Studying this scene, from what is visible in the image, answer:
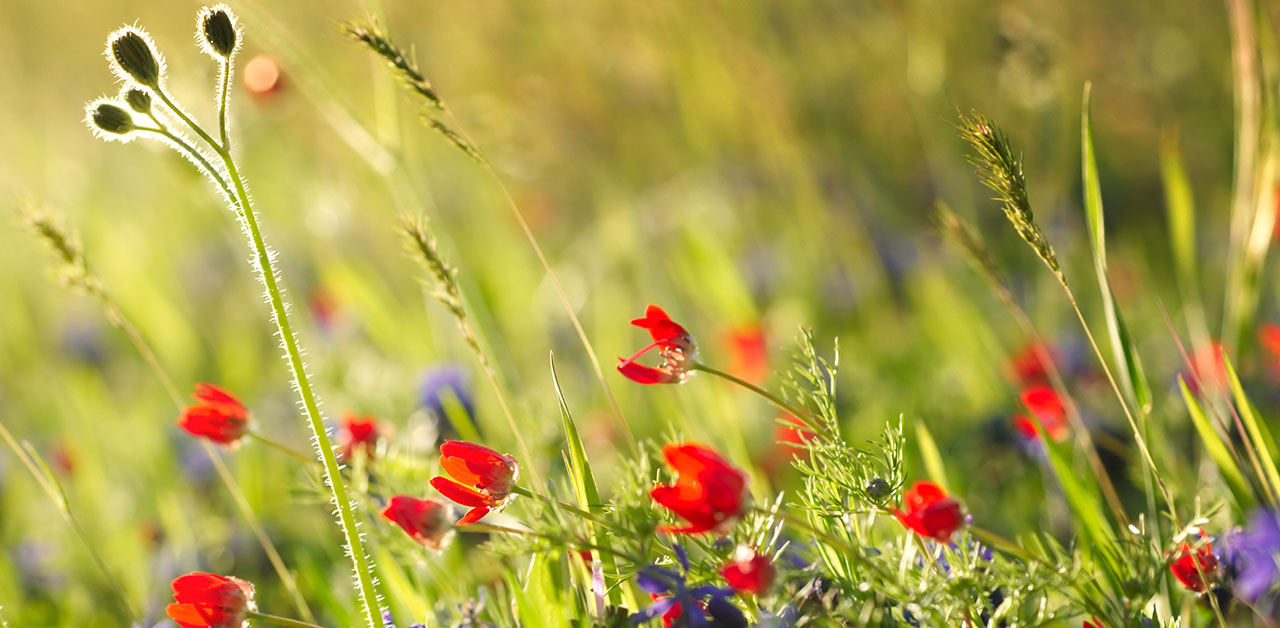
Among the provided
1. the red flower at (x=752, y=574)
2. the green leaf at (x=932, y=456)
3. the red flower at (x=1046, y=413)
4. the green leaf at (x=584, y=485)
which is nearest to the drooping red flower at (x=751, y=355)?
the red flower at (x=1046, y=413)

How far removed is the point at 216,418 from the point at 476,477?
0.37 metres

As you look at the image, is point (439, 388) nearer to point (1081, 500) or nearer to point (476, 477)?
point (476, 477)

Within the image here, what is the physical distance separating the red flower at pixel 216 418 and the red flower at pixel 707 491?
0.56 metres

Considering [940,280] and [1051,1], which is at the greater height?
[1051,1]

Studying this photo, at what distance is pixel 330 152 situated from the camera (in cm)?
408

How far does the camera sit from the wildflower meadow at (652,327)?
857 mm

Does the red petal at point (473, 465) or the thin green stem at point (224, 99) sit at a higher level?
the thin green stem at point (224, 99)

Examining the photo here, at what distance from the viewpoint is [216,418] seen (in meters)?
1.03

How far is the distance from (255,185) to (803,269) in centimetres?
227

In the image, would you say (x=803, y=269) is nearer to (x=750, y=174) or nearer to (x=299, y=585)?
(x=750, y=174)

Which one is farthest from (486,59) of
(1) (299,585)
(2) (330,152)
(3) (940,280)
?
(1) (299,585)

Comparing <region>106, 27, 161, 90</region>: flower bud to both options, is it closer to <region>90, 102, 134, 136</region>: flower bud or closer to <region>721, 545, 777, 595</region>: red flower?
<region>90, 102, 134, 136</region>: flower bud

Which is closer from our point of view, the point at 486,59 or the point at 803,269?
Result: the point at 803,269

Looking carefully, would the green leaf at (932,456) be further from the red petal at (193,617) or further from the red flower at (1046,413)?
the red petal at (193,617)
